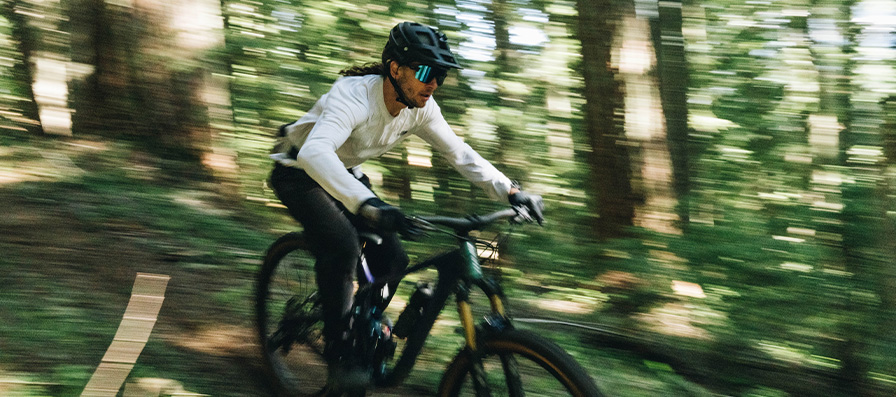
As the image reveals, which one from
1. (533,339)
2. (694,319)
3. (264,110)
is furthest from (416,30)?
(264,110)

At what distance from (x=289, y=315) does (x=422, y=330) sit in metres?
1.12

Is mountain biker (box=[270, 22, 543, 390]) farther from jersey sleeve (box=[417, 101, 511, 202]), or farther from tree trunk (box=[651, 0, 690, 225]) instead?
tree trunk (box=[651, 0, 690, 225])

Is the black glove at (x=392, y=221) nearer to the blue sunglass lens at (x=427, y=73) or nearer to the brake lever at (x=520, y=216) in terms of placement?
the brake lever at (x=520, y=216)

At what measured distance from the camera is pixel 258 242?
5586 mm

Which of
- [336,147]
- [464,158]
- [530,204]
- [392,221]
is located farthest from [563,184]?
[392,221]

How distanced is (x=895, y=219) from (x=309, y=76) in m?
4.70

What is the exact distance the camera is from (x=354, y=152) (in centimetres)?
316

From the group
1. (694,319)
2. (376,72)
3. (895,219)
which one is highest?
(376,72)

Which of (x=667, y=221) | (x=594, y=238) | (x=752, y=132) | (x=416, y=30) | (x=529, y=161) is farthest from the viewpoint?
(x=529, y=161)

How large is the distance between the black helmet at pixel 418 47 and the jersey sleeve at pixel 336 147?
0.28 meters

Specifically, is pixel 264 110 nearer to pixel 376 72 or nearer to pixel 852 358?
pixel 376 72

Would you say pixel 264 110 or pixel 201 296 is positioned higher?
pixel 264 110

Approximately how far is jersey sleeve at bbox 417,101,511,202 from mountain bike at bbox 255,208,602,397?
1.11 ft

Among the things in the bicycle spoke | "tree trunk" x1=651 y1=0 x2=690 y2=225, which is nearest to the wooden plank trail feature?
the bicycle spoke
